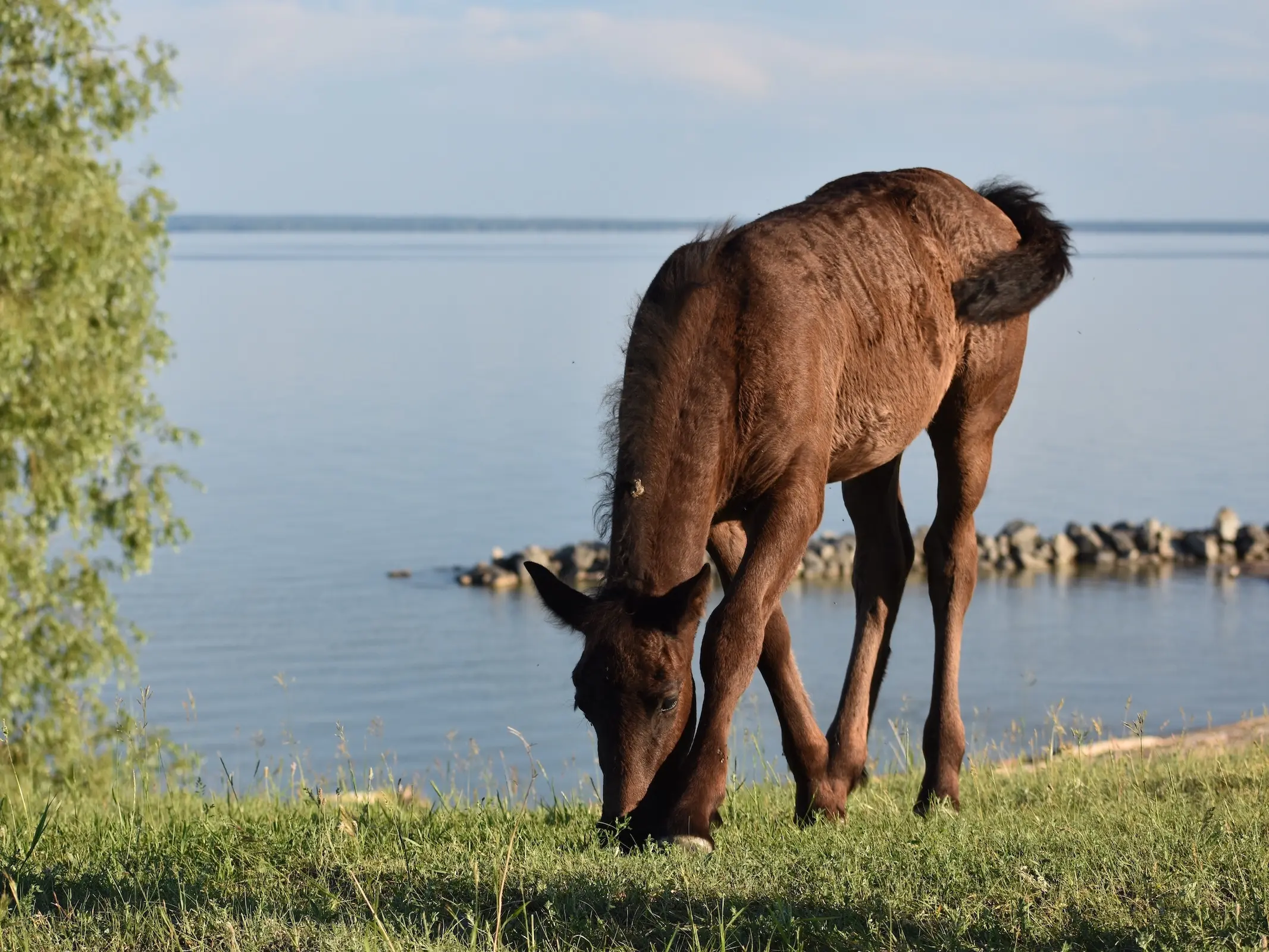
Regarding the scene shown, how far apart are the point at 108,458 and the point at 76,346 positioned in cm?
129

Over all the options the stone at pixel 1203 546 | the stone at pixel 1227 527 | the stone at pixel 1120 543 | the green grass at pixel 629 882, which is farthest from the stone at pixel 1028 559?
the green grass at pixel 629 882

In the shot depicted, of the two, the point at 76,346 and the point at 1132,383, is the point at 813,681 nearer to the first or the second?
the point at 76,346

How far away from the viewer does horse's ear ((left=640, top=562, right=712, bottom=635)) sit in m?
5.30

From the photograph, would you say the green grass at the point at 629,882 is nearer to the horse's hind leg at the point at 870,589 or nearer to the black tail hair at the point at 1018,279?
the horse's hind leg at the point at 870,589

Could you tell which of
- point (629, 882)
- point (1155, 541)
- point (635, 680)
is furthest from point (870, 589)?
point (1155, 541)

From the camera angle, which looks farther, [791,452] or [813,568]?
[813,568]

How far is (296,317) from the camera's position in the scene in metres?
88.3

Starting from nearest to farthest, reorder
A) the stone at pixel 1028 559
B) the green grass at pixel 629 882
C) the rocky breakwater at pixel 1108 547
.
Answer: the green grass at pixel 629 882
the rocky breakwater at pixel 1108 547
the stone at pixel 1028 559

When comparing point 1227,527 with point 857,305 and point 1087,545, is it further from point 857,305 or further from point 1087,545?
point 857,305

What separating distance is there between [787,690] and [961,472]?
1832 millimetres

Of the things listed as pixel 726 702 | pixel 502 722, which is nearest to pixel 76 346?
pixel 502 722

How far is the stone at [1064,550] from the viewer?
27.9 m

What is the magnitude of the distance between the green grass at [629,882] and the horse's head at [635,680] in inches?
10.5

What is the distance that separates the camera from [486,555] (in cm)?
2806
